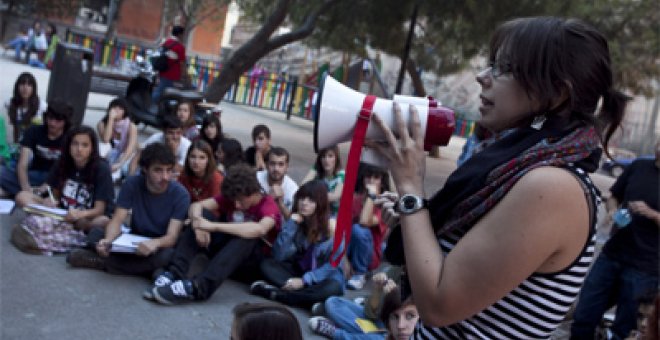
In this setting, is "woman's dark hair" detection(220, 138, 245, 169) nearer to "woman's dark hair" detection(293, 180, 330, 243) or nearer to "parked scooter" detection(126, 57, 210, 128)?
"woman's dark hair" detection(293, 180, 330, 243)

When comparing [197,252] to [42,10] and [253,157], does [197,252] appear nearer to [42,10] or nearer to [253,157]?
[253,157]

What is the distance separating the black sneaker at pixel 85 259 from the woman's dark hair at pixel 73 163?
0.77m

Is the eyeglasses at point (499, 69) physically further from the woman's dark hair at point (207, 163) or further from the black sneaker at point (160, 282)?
the woman's dark hair at point (207, 163)

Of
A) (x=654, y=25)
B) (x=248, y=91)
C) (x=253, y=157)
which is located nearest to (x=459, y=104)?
(x=248, y=91)

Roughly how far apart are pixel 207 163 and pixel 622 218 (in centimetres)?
338

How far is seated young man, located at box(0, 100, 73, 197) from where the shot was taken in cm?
619

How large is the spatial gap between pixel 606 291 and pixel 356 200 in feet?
7.51

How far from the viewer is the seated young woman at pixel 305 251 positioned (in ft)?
17.1

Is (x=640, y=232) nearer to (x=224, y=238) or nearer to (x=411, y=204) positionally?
(x=224, y=238)

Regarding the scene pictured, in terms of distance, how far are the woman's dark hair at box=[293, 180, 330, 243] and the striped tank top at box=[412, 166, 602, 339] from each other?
398cm

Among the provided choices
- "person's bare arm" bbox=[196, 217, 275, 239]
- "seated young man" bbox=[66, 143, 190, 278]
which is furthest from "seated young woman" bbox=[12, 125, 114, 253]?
"person's bare arm" bbox=[196, 217, 275, 239]

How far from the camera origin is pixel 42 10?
100 feet

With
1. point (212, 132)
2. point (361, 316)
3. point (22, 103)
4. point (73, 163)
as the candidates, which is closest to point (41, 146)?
point (73, 163)

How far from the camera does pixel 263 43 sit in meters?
11.9
